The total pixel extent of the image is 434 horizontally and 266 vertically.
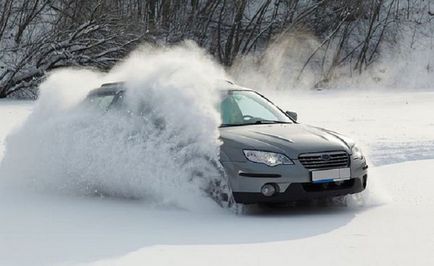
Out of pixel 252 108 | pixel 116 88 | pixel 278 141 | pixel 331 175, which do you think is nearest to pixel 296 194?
pixel 331 175

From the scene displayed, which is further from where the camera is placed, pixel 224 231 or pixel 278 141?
pixel 278 141

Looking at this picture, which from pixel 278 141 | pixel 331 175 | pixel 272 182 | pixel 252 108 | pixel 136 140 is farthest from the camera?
pixel 252 108

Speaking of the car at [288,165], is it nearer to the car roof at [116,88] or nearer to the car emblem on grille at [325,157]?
the car emblem on grille at [325,157]

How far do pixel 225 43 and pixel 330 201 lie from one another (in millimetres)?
26060

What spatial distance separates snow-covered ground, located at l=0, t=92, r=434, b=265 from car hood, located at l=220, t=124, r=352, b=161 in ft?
2.02

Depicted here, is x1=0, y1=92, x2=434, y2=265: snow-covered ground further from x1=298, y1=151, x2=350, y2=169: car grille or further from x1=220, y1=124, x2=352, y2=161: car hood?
x1=220, y1=124, x2=352, y2=161: car hood

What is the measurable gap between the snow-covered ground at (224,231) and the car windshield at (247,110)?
1.04 meters

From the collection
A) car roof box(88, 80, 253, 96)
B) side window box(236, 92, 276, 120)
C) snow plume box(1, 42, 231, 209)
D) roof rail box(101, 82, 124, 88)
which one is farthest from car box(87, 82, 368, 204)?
roof rail box(101, 82, 124, 88)

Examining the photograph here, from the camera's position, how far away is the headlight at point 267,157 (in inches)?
289

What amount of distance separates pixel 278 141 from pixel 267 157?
0.25m

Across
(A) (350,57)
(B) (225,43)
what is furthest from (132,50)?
(A) (350,57)

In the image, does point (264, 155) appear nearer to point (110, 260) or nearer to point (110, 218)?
point (110, 218)

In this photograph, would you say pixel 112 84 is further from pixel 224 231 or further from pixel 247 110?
pixel 224 231

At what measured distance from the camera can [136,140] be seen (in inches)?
319
